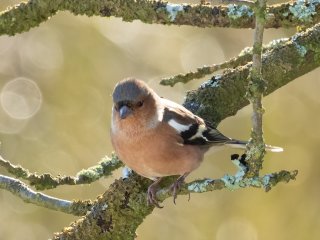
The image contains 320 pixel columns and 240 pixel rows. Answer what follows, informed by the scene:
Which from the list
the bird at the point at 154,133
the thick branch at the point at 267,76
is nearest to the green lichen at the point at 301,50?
the thick branch at the point at 267,76

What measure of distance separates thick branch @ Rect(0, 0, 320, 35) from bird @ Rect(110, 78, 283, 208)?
1.66 feet

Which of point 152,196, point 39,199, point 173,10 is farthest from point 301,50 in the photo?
point 39,199

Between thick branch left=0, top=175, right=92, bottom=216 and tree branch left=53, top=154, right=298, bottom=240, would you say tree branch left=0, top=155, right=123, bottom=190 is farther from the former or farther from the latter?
tree branch left=53, top=154, right=298, bottom=240

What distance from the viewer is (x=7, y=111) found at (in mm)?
8406

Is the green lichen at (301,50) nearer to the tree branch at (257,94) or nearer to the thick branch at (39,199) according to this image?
the tree branch at (257,94)

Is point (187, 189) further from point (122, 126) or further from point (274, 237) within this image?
point (274, 237)

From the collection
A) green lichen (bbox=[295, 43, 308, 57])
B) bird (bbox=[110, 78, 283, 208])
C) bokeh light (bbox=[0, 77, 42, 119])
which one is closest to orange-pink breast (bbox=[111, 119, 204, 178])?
bird (bbox=[110, 78, 283, 208])

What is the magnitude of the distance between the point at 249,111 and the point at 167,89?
961 millimetres

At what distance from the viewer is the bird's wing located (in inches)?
226

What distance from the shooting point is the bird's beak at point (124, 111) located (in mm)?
5695

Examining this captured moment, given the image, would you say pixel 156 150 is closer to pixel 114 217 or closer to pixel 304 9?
pixel 114 217

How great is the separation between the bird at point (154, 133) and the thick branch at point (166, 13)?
1.66 feet

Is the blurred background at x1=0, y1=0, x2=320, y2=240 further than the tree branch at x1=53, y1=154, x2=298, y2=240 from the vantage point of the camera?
Yes

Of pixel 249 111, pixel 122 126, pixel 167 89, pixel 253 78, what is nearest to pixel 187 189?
pixel 253 78
